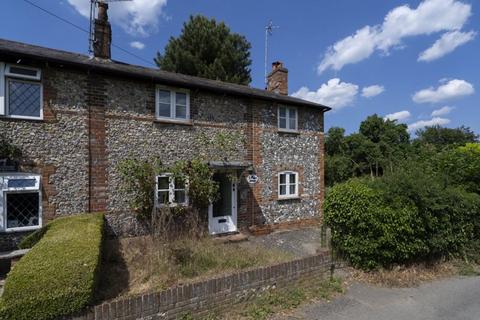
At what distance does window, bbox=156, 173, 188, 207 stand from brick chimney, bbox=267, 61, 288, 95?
323 inches

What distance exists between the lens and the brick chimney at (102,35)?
402 inches

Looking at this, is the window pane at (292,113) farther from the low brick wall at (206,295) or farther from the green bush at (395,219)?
the low brick wall at (206,295)

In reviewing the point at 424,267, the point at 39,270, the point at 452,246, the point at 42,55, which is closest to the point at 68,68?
the point at 42,55

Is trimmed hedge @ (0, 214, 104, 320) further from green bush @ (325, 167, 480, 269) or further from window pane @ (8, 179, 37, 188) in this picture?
green bush @ (325, 167, 480, 269)

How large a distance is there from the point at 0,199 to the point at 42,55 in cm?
387

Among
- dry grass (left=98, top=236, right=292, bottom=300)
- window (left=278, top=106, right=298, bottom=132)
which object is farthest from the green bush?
window (left=278, top=106, right=298, bottom=132)

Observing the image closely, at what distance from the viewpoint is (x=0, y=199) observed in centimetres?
709

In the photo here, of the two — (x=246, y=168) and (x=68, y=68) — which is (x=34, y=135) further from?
(x=246, y=168)

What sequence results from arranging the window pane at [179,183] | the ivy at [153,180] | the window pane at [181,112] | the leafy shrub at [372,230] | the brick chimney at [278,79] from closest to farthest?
1. the leafy shrub at [372,230]
2. the ivy at [153,180]
3. the window pane at [179,183]
4. the window pane at [181,112]
5. the brick chimney at [278,79]

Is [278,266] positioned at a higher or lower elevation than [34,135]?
lower

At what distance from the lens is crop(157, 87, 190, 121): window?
32.0 ft

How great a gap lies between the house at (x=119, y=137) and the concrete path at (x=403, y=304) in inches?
219

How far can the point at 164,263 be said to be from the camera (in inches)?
228

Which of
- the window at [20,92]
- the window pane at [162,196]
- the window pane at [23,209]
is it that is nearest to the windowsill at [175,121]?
the window pane at [162,196]
